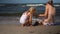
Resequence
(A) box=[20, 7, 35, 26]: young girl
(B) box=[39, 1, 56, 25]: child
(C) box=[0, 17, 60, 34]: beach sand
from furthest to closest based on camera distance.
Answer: (B) box=[39, 1, 56, 25]: child
(A) box=[20, 7, 35, 26]: young girl
(C) box=[0, 17, 60, 34]: beach sand

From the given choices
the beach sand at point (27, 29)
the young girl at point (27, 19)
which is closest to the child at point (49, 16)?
the beach sand at point (27, 29)

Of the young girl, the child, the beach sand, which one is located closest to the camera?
the beach sand

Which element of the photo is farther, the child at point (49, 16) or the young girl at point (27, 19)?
the child at point (49, 16)

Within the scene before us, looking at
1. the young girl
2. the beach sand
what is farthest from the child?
the young girl

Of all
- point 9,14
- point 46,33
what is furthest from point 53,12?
point 9,14

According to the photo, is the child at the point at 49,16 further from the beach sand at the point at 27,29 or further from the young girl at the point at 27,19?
the young girl at the point at 27,19

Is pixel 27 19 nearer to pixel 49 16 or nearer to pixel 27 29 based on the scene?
pixel 27 29

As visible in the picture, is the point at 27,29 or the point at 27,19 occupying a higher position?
the point at 27,19

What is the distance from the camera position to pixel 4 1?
38.7 feet

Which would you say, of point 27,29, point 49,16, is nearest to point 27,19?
point 27,29

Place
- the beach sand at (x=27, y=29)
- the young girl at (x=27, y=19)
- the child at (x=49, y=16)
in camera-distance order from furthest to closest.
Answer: the child at (x=49, y=16), the young girl at (x=27, y=19), the beach sand at (x=27, y=29)

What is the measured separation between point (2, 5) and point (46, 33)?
5734 mm

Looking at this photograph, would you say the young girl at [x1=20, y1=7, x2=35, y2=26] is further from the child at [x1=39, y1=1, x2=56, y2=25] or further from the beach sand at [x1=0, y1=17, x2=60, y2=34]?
the child at [x1=39, y1=1, x2=56, y2=25]

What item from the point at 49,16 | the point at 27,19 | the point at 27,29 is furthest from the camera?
the point at 49,16
